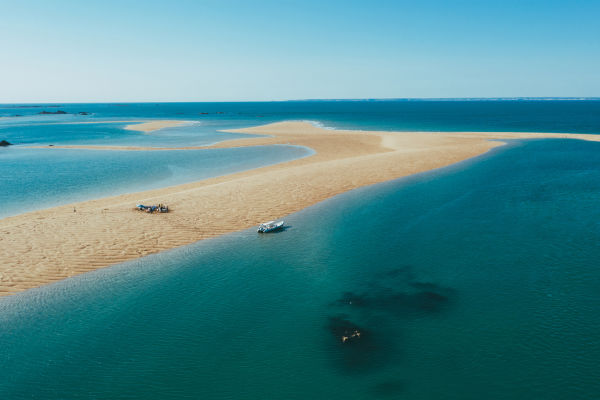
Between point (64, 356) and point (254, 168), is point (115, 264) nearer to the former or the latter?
point (64, 356)

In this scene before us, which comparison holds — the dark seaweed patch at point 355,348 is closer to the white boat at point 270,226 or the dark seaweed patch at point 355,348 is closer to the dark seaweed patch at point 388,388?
the dark seaweed patch at point 388,388

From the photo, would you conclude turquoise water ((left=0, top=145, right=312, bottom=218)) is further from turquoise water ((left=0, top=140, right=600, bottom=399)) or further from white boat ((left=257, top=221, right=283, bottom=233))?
turquoise water ((left=0, top=140, right=600, bottom=399))

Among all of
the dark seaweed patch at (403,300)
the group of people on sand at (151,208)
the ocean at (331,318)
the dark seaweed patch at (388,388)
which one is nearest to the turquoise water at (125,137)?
the group of people on sand at (151,208)

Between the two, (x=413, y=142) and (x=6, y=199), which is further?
(x=413, y=142)

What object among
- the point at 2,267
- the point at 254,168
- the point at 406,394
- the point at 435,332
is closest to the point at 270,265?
the point at 435,332

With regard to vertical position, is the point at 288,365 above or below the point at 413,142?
below

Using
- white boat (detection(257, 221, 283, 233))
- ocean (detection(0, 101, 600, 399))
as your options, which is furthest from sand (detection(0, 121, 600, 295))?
white boat (detection(257, 221, 283, 233))

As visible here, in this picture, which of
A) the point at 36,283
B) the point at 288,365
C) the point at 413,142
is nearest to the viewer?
the point at 288,365
